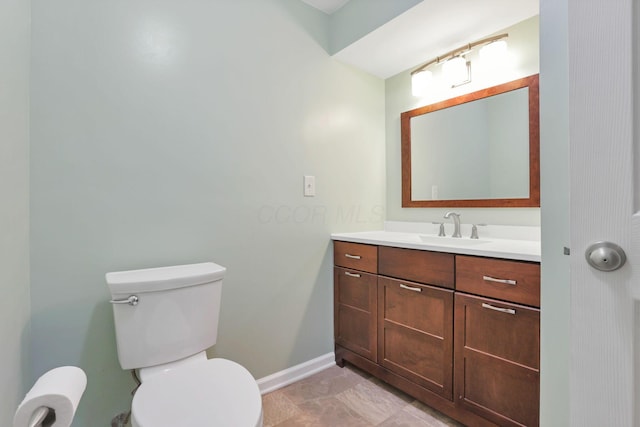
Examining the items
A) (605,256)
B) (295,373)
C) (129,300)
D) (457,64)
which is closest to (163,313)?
(129,300)

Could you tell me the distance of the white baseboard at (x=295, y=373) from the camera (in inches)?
67.6

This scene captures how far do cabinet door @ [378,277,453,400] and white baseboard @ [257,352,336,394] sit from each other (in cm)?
42

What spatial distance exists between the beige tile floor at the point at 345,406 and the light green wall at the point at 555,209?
631 mm

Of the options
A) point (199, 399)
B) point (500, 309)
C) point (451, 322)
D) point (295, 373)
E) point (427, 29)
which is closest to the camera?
point (199, 399)

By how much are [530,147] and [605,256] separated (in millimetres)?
1247

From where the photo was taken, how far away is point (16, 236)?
977 millimetres

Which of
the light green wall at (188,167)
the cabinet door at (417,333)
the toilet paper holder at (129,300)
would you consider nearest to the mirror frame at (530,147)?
the light green wall at (188,167)

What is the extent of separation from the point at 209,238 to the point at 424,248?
3.53 ft

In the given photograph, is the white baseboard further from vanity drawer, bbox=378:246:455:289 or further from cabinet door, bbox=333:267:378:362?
vanity drawer, bbox=378:246:455:289

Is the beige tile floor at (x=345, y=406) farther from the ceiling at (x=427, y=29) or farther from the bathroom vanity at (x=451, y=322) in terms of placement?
the ceiling at (x=427, y=29)

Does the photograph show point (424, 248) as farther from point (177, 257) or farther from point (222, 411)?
point (177, 257)

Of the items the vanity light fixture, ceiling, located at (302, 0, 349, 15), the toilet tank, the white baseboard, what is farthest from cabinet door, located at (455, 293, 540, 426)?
ceiling, located at (302, 0, 349, 15)

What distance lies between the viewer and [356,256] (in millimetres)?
1849

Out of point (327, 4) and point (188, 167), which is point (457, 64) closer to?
point (327, 4)
